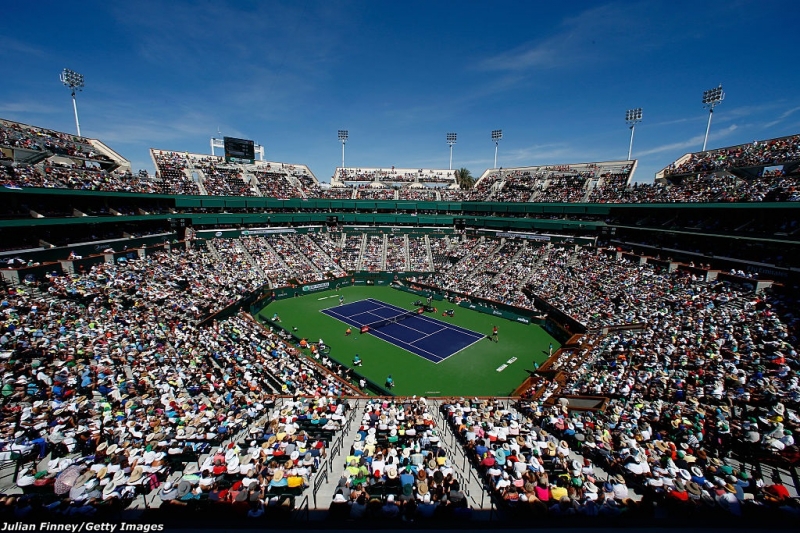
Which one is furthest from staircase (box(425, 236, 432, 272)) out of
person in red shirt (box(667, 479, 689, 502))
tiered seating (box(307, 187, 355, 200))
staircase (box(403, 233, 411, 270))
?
person in red shirt (box(667, 479, 689, 502))

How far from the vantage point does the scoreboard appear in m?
57.0

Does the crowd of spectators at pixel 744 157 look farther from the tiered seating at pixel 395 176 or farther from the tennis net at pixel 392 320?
the tiered seating at pixel 395 176

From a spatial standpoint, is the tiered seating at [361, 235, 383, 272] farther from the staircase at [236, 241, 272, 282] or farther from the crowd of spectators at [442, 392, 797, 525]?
the crowd of spectators at [442, 392, 797, 525]

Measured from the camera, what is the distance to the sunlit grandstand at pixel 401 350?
9617 mm

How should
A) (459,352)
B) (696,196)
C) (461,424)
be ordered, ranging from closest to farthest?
(461,424) → (459,352) → (696,196)

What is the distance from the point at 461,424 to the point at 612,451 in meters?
5.24

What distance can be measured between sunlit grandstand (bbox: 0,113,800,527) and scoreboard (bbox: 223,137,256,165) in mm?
4079

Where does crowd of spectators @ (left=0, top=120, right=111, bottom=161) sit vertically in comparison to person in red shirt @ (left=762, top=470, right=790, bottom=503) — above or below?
above

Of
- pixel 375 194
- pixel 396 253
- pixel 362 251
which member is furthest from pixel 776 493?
pixel 375 194

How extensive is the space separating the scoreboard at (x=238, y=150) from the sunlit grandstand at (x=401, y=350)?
4079 mm

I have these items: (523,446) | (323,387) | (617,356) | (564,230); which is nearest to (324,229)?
(564,230)

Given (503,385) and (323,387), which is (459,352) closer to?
(503,385)

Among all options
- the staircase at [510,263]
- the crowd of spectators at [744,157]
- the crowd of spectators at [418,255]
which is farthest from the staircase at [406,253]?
the crowd of spectators at [744,157]

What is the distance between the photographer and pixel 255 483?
368 inches
